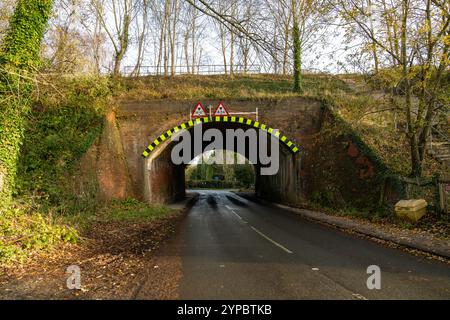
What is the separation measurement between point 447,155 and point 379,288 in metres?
13.5

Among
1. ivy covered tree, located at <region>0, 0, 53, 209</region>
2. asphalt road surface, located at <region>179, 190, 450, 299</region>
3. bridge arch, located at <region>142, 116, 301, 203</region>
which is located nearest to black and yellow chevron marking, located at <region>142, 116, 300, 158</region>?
bridge arch, located at <region>142, 116, 301, 203</region>

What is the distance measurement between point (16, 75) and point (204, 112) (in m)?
11.4

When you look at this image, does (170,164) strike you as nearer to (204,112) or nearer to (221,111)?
(204,112)

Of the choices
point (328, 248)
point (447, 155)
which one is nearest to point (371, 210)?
point (447, 155)

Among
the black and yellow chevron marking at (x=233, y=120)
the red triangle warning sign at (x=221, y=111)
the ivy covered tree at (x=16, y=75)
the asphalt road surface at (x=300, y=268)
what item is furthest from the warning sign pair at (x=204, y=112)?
the asphalt road surface at (x=300, y=268)

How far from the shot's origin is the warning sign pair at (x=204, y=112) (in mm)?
19938

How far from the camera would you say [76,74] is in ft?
52.2

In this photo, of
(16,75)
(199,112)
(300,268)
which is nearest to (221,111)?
(199,112)

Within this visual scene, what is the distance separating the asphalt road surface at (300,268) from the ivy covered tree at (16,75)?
18.8 feet

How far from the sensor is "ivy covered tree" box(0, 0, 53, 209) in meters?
9.79

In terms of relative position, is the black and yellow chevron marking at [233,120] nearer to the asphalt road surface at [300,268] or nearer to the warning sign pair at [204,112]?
the warning sign pair at [204,112]

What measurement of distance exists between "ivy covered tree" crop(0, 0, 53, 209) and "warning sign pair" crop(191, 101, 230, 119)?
9960mm

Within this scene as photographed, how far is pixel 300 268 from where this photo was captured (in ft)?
22.1

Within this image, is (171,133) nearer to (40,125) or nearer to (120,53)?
(40,125)
